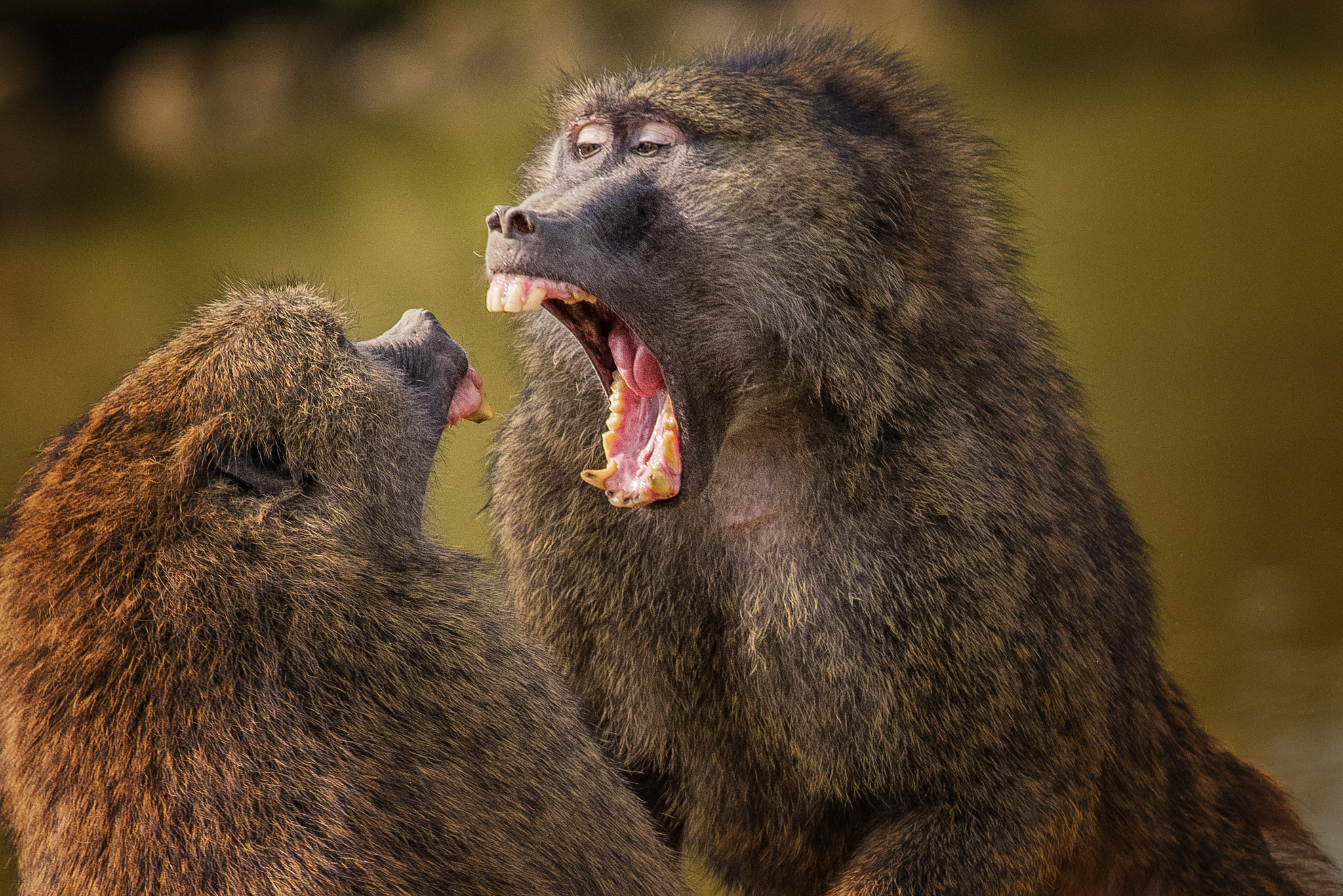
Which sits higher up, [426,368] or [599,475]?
[426,368]

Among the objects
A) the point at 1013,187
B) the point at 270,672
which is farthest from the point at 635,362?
the point at 1013,187

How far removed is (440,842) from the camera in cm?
164

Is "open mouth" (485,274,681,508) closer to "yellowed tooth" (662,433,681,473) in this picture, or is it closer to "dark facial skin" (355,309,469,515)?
"yellowed tooth" (662,433,681,473)

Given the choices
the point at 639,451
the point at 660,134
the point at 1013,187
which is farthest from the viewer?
the point at 1013,187

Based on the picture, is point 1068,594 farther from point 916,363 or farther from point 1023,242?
point 1023,242

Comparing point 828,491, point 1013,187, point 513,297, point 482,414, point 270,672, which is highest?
point 1013,187

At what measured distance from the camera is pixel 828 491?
1.79m

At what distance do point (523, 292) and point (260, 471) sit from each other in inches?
15.4

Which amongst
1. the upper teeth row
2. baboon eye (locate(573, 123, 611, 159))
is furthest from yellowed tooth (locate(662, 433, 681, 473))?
baboon eye (locate(573, 123, 611, 159))

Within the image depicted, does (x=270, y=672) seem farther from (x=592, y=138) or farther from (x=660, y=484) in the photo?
(x=592, y=138)

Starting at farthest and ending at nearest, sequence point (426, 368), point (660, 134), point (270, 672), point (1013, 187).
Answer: point (1013, 187) → point (426, 368) → point (660, 134) → point (270, 672)

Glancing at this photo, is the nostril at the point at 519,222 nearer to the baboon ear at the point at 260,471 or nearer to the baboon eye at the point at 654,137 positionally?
the baboon eye at the point at 654,137

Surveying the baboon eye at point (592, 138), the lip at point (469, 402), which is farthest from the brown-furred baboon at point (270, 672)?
the baboon eye at point (592, 138)

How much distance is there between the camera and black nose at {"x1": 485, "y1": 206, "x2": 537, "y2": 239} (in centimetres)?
166
